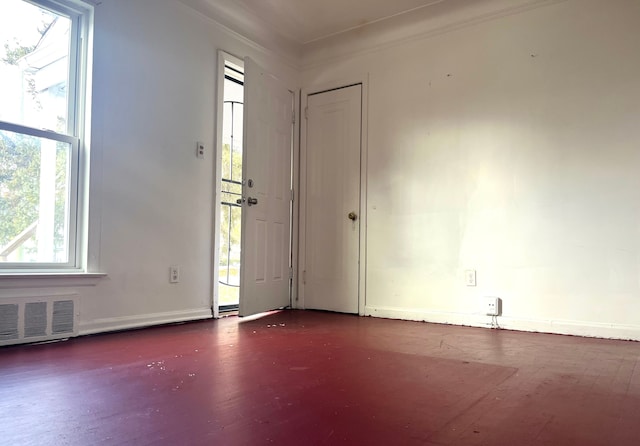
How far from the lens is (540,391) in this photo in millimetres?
1839

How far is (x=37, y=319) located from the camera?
262 centimetres

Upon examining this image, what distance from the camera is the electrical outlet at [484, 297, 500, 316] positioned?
3.50 metres

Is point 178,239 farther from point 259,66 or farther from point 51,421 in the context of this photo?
point 51,421

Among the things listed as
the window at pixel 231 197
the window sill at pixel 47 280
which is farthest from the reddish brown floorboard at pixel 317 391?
the window at pixel 231 197

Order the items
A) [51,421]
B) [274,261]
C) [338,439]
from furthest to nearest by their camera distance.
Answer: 1. [274,261]
2. [51,421]
3. [338,439]

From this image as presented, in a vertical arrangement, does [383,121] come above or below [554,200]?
above

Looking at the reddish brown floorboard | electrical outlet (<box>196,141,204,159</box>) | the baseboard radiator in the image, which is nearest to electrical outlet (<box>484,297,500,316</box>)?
the reddish brown floorboard

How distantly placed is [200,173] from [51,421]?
8.26 ft

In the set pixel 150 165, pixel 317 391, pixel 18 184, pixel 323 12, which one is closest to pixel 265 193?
pixel 150 165

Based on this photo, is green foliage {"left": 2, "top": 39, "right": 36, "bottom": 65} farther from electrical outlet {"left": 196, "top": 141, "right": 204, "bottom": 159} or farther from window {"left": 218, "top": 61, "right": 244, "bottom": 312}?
window {"left": 218, "top": 61, "right": 244, "bottom": 312}

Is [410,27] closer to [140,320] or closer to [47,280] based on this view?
[140,320]

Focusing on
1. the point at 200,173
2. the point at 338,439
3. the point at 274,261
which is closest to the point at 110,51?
the point at 200,173

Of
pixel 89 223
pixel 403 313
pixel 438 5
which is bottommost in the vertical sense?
pixel 403 313

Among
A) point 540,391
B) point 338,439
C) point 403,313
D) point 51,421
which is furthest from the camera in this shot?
point 403,313
